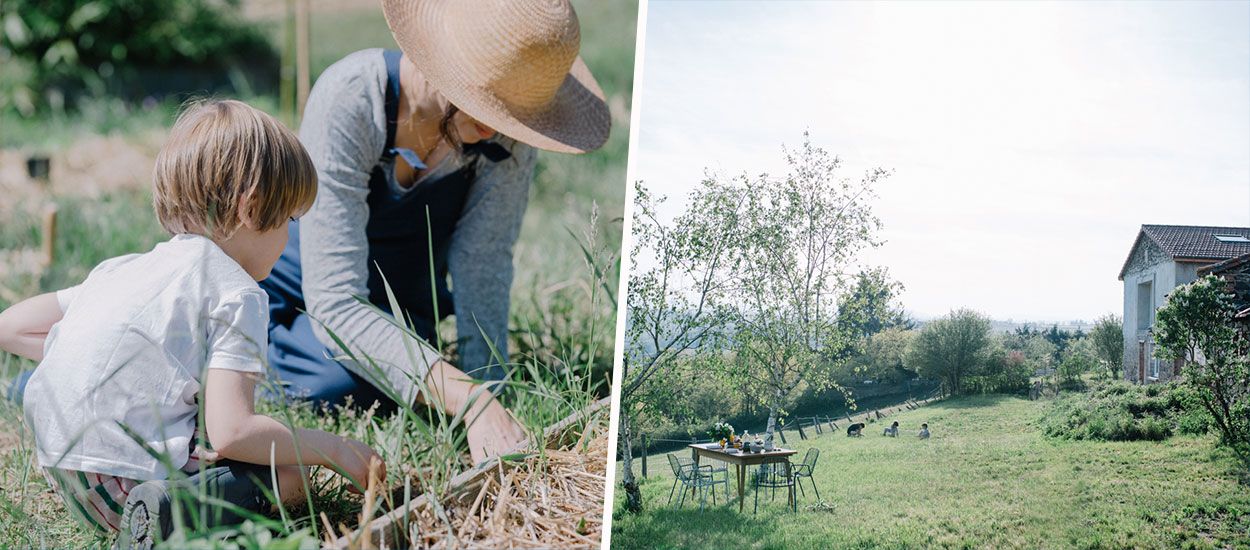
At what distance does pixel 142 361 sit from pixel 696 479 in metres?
2.14

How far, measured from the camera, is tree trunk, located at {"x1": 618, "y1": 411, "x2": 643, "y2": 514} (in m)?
3.55

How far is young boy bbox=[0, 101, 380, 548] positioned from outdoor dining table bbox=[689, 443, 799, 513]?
174cm

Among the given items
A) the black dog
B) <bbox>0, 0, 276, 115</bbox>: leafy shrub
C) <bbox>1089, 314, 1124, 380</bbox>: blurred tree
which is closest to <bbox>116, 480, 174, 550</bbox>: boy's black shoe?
the black dog

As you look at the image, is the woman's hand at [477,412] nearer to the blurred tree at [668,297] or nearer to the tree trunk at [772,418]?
the blurred tree at [668,297]

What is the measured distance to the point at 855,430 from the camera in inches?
136

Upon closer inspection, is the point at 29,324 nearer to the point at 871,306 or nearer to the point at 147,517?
the point at 147,517

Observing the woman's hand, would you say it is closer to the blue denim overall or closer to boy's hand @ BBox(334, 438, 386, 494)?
boy's hand @ BBox(334, 438, 386, 494)

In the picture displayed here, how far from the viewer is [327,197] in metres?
2.57

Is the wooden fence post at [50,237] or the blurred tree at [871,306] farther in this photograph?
the wooden fence post at [50,237]

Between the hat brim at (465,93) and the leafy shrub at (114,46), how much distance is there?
448cm

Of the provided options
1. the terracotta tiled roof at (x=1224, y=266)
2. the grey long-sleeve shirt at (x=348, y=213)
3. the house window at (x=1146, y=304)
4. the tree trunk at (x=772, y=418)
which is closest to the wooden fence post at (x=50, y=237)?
the grey long-sleeve shirt at (x=348, y=213)

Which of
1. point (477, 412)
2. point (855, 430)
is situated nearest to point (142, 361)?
point (477, 412)

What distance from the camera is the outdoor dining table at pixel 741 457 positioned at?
3.47m

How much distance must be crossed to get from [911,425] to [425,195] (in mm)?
1822
